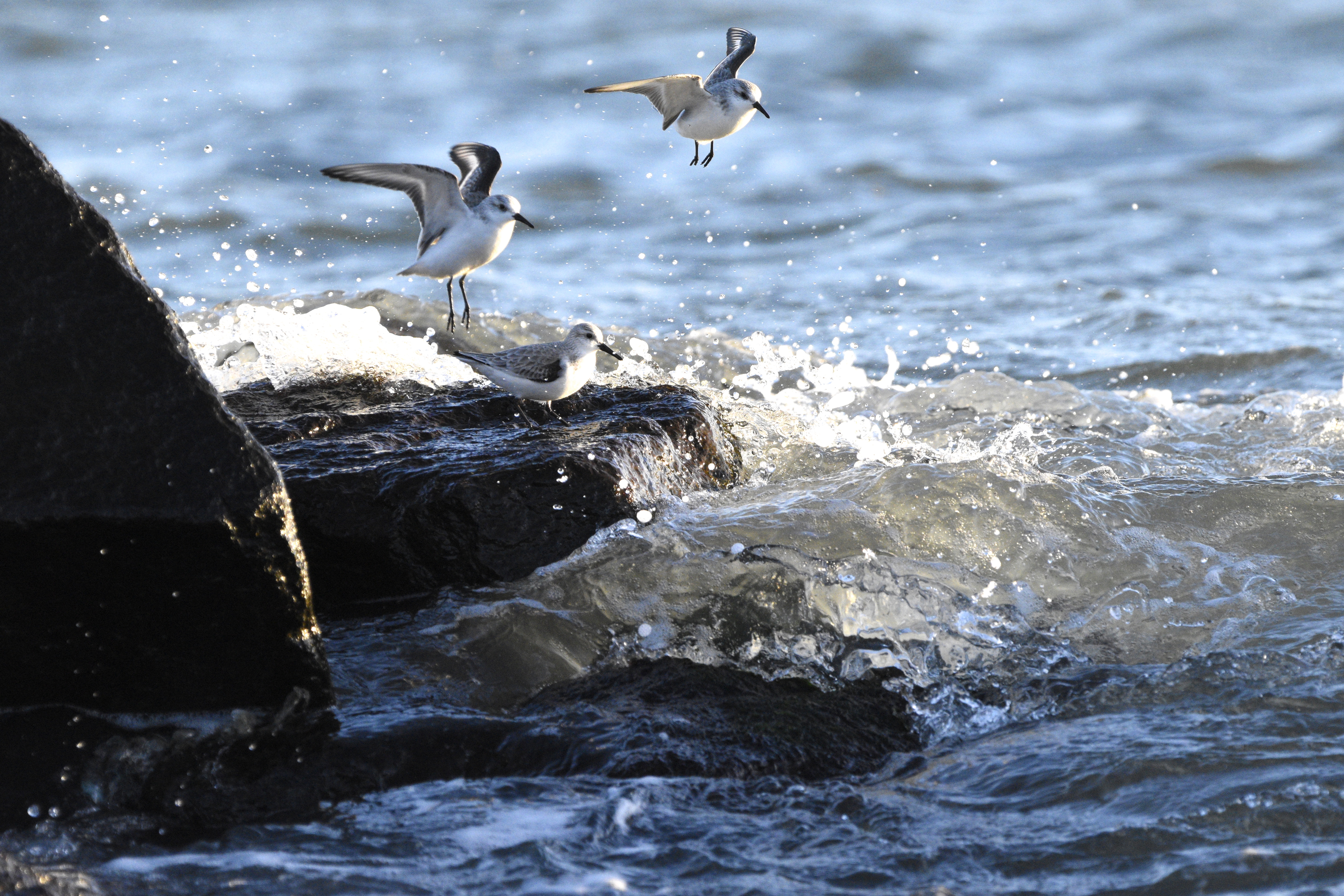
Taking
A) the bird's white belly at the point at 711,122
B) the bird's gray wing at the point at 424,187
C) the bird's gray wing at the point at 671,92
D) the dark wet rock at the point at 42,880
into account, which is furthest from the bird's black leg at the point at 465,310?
the dark wet rock at the point at 42,880

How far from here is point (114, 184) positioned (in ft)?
40.6

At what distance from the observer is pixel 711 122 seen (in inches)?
231

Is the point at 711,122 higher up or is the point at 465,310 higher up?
the point at 711,122

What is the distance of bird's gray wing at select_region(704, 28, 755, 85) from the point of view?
6098 millimetres

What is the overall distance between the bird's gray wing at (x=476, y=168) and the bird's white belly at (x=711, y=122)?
91cm

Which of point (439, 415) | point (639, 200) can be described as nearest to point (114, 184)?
point (639, 200)

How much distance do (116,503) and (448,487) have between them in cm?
128

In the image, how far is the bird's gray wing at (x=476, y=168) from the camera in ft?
19.1

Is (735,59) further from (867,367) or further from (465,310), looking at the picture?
(867,367)

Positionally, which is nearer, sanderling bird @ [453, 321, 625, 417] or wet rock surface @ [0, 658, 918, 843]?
wet rock surface @ [0, 658, 918, 843]

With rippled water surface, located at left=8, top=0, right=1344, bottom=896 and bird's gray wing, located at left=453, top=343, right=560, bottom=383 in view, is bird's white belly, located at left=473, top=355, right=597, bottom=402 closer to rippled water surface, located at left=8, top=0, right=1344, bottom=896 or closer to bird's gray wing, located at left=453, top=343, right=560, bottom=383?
bird's gray wing, located at left=453, top=343, right=560, bottom=383

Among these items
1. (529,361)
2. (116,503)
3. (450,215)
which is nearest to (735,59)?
(450,215)

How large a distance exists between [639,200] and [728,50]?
5.78 m

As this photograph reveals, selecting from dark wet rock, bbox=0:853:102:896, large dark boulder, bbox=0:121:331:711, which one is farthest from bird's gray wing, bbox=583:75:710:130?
dark wet rock, bbox=0:853:102:896
